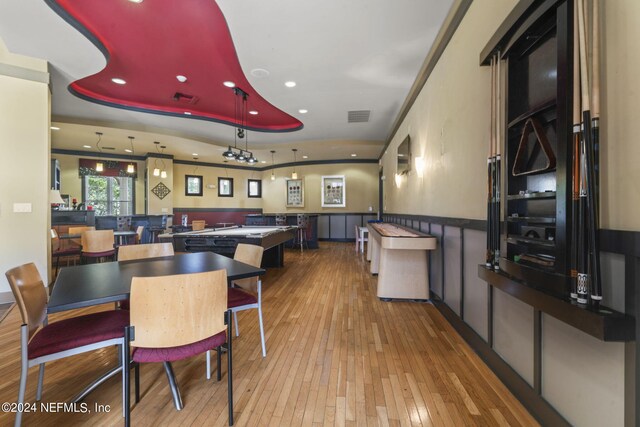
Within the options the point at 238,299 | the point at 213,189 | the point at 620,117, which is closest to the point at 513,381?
the point at 620,117

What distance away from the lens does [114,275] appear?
1864 mm

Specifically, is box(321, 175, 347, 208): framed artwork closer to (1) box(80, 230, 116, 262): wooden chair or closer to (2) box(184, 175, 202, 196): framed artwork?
(2) box(184, 175, 202, 196): framed artwork

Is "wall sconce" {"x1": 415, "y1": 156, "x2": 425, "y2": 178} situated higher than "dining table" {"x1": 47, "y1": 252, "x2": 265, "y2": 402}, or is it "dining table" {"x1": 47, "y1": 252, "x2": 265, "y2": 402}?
"wall sconce" {"x1": 415, "y1": 156, "x2": 425, "y2": 178}

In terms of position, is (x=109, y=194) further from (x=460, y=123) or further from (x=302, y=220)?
(x=460, y=123)

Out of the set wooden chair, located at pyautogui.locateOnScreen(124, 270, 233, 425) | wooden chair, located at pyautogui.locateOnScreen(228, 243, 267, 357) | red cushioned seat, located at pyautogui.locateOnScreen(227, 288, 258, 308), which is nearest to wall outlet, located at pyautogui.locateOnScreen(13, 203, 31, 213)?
wooden chair, located at pyautogui.locateOnScreen(228, 243, 267, 357)

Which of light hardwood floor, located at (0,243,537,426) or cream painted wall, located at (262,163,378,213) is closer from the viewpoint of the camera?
light hardwood floor, located at (0,243,537,426)

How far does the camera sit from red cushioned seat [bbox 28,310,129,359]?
1.42 metres

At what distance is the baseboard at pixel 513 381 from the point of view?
1479 millimetres

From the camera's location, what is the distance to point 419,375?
6.63 feet

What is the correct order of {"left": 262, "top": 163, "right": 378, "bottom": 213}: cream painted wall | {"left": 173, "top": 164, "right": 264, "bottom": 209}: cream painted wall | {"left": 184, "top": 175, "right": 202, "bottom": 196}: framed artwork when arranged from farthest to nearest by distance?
{"left": 184, "top": 175, "right": 202, "bottom": 196}: framed artwork
{"left": 173, "top": 164, "right": 264, "bottom": 209}: cream painted wall
{"left": 262, "top": 163, "right": 378, "bottom": 213}: cream painted wall

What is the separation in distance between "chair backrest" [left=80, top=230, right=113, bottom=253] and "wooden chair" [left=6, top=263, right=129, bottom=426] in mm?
3525

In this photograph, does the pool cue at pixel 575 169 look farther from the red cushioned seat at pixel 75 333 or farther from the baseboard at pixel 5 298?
the baseboard at pixel 5 298

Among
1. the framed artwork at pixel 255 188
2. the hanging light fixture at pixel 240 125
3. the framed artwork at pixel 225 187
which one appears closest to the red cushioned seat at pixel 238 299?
the hanging light fixture at pixel 240 125

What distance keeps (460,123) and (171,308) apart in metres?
2.79
